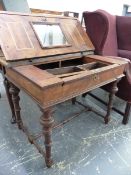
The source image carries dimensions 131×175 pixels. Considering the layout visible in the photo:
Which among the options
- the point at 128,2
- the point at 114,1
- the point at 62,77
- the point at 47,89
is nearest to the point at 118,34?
the point at 62,77

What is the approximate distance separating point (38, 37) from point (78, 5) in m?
3.05

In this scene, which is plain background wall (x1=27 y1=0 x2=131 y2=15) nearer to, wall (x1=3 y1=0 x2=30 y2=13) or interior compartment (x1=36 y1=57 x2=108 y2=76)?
wall (x1=3 y1=0 x2=30 y2=13)

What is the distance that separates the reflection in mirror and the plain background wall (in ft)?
6.38

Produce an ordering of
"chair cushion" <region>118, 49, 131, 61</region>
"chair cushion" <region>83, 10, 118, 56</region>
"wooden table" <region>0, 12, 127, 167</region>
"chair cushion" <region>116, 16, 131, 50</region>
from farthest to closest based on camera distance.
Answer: "chair cushion" <region>116, 16, 131, 50</region>, "chair cushion" <region>118, 49, 131, 61</region>, "chair cushion" <region>83, 10, 118, 56</region>, "wooden table" <region>0, 12, 127, 167</region>

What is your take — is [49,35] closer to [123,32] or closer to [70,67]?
[70,67]

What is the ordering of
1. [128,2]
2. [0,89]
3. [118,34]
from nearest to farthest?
[118,34] → [0,89] → [128,2]

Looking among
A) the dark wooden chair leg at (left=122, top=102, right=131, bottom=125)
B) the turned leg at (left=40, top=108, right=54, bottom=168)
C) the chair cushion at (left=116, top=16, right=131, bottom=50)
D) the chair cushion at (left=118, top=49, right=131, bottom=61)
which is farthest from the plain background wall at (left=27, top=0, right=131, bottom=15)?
the turned leg at (left=40, top=108, right=54, bottom=168)

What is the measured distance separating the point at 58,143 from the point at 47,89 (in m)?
0.76

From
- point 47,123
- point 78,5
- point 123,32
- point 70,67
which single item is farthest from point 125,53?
point 78,5

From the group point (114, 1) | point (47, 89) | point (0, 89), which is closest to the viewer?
point (47, 89)

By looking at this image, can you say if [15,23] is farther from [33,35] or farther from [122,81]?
[122,81]

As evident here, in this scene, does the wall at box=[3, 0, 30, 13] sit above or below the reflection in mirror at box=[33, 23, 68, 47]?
above

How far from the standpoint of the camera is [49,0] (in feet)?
10.6

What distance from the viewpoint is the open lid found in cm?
110
